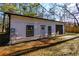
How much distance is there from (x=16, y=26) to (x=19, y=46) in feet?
1.35

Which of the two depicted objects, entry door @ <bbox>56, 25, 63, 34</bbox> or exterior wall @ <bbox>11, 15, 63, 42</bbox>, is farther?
entry door @ <bbox>56, 25, 63, 34</bbox>

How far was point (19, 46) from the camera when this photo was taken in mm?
3803

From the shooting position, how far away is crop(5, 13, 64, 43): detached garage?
3828mm

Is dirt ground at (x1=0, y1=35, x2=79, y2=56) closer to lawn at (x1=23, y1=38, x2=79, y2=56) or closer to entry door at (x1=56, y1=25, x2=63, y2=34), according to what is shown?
lawn at (x1=23, y1=38, x2=79, y2=56)

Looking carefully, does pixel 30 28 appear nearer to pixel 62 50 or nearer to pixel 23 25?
pixel 23 25

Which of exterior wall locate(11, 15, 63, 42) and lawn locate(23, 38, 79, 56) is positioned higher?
exterior wall locate(11, 15, 63, 42)

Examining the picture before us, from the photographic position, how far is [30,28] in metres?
3.96

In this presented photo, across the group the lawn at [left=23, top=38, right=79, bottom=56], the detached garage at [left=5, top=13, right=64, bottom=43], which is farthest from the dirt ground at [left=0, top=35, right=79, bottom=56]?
the detached garage at [left=5, top=13, right=64, bottom=43]

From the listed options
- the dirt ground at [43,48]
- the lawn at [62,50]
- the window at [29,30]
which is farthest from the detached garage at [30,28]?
the lawn at [62,50]

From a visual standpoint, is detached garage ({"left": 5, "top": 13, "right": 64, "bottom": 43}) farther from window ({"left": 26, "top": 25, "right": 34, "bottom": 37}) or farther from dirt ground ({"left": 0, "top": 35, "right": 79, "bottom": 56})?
dirt ground ({"left": 0, "top": 35, "right": 79, "bottom": 56})

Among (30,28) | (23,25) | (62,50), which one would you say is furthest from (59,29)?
(23,25)

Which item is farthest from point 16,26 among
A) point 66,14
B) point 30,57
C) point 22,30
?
point 66,14

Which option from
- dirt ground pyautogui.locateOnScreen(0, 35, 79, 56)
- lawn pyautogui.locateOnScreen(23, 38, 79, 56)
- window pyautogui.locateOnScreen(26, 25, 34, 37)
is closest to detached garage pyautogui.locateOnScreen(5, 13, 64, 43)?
window pyautogui.locateOnScreen(26, 25, 34, 37)

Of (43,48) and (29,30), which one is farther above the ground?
(29,30)
